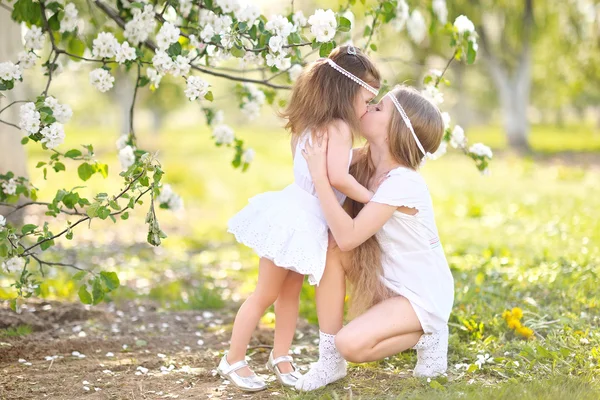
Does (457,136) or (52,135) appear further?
(457,136)

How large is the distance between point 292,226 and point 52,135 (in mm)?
1099

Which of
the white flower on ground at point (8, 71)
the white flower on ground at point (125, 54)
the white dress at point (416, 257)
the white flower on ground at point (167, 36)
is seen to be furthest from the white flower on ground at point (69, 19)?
the white dress at point (416, 257)

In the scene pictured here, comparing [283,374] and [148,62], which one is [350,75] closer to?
[148,62]

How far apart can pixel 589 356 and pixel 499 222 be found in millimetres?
4090

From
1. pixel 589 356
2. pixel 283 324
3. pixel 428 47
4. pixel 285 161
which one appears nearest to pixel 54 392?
pixel 283 324

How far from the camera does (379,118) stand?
292cm

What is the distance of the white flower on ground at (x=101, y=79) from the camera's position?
127 inches

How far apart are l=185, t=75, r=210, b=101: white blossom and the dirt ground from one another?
4.06ft

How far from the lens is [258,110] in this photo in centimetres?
402

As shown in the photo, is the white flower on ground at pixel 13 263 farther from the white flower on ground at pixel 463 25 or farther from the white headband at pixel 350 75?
the white flower on ground at pixel 463 25

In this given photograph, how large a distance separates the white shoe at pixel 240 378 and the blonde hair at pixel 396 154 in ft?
1.70

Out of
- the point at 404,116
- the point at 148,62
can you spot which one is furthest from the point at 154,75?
the point at 404,116

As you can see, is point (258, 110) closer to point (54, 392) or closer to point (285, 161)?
point (54, 392)

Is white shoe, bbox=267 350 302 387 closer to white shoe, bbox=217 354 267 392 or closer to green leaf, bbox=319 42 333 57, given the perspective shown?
white shoe, bbox=217 354 267 392
